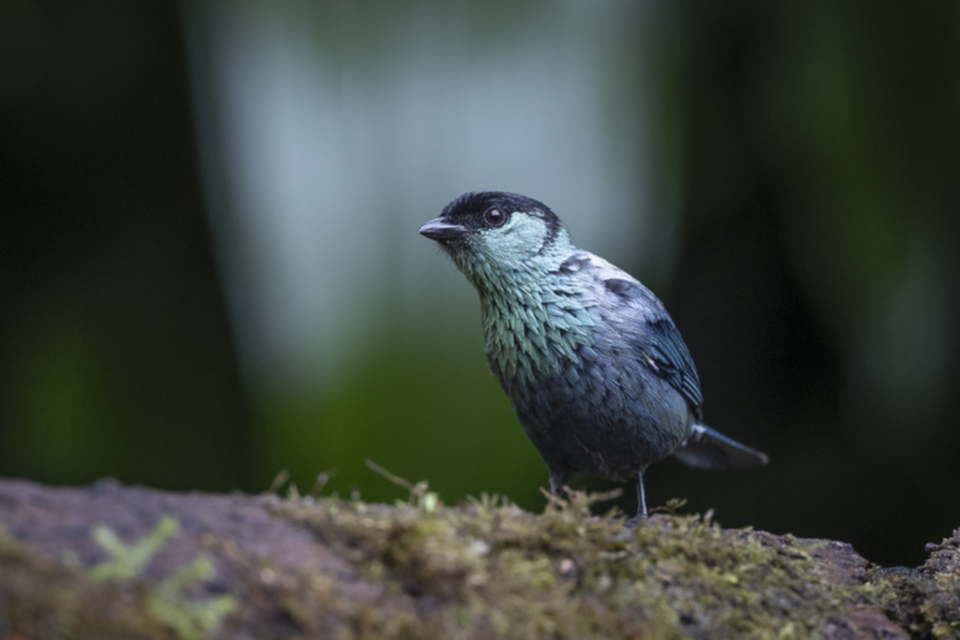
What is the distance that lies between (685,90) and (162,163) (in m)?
2.03

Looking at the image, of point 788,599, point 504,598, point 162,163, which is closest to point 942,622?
point 788,599

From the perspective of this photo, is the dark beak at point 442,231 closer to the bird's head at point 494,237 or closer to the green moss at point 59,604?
the bird's head at point 494,237

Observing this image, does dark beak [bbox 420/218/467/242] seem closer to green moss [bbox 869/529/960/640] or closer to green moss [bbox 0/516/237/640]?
green moss [bbox 869/529/960/640]

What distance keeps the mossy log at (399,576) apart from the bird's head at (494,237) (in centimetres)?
109

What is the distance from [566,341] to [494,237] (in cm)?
45

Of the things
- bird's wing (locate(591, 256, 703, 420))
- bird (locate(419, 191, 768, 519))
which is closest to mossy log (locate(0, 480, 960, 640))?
bird (locate(419, 191, 768, 519))

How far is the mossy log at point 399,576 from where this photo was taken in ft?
2.67

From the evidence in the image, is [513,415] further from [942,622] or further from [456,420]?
[942,622]

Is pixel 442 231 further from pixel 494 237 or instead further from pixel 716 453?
pixel 716 453

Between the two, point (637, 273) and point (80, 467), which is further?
point (637, 273)

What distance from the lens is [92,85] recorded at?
2.75m

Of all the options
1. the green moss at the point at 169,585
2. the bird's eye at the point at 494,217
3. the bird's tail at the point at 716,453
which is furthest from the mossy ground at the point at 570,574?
the bird's tail at the point at 716,453

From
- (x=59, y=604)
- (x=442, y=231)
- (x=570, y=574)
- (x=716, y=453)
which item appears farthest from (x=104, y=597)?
(x=716, y=453)

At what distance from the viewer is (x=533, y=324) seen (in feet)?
7.50
